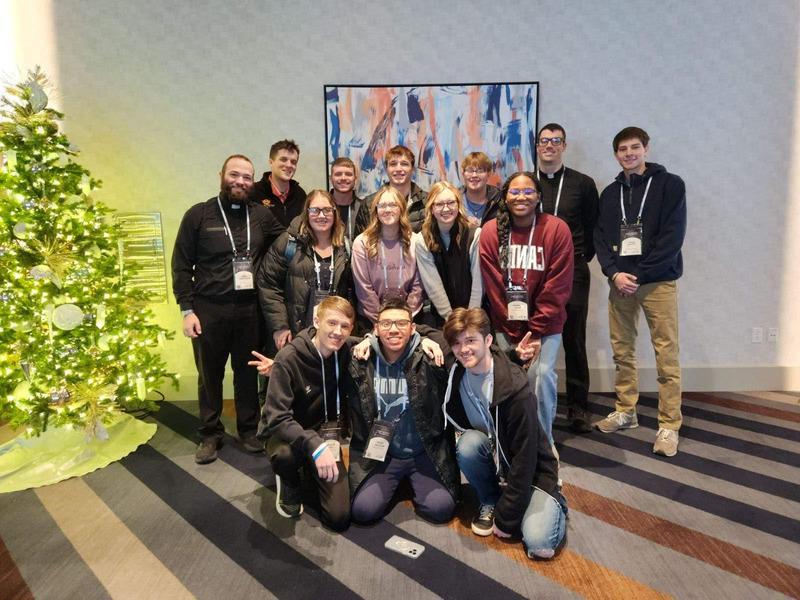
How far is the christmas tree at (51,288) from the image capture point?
2.78 metres

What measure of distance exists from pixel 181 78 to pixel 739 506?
451 cm

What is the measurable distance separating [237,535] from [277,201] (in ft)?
6.76

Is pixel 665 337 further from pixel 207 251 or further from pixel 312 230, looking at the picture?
pixel 207 251

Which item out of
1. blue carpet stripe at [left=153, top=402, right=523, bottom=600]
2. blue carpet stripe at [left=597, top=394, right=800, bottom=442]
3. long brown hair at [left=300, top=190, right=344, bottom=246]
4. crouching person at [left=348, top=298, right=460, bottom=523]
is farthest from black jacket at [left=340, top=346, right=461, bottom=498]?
blue carpet stripe at [left=597, top=394, right=800, bottom=442]

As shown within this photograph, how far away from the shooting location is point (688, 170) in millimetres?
3951

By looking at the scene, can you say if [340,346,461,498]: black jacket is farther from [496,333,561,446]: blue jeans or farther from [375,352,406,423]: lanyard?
[496,333,561,446]: blue jeans

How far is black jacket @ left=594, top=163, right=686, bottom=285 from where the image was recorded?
306 centimetres

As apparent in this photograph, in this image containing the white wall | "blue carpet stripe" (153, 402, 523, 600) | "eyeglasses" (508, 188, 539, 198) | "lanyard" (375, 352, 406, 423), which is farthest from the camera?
the white wall

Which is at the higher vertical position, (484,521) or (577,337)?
(577,337)

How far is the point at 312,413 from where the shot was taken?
8.21ft

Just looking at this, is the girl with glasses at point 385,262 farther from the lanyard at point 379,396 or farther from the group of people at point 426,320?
the lanyard at point 379,396

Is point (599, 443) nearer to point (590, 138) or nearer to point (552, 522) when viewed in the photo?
point (552, 522)

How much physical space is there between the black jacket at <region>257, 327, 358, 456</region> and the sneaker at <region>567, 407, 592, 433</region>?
5.55 ft

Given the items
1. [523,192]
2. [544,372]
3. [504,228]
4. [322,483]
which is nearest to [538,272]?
[504,228]
